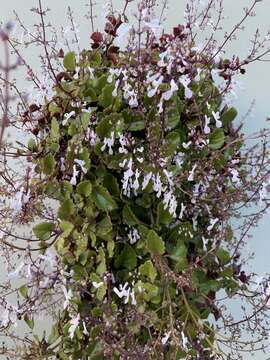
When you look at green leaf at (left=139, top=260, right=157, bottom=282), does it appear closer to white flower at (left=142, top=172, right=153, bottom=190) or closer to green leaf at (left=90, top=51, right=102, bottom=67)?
white flower at (left=142, top=172, right=153, bottom=190)

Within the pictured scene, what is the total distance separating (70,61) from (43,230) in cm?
24

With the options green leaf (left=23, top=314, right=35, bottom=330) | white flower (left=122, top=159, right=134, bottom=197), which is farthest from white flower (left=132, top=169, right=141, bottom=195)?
green leaf (left=23, top=314, right=35, bottom=330)

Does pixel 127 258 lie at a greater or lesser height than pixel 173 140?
lesser

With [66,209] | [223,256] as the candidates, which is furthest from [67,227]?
[223,256]

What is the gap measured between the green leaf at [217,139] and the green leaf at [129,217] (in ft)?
0.50

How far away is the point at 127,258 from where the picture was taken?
80cm

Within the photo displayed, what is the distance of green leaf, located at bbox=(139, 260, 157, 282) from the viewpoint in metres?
0.75

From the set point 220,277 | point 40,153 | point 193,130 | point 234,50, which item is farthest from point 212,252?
point 234,50

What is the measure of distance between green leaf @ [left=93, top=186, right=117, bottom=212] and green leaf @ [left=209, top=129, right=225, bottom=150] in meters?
0.17

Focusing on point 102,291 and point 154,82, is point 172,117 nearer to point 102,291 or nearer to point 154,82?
point 154,82

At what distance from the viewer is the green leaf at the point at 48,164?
0.78 m

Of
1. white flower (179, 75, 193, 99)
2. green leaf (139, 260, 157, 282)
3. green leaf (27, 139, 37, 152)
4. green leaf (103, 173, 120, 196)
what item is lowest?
green leaf (139, 260, 157, 282)

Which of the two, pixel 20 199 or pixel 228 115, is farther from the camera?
pixel 228 115

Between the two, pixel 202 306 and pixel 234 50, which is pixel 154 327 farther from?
pixel 234 50
